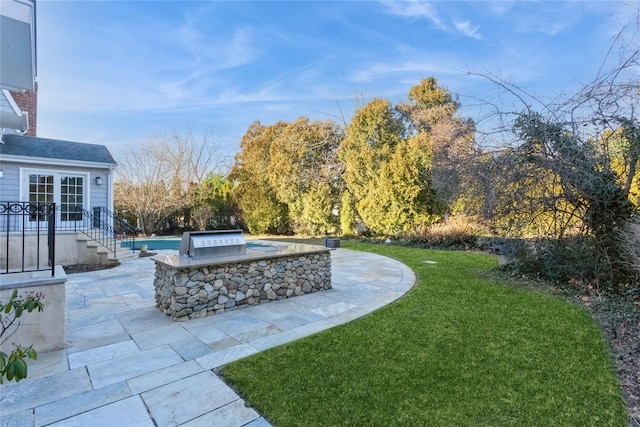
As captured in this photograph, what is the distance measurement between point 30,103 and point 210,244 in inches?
517

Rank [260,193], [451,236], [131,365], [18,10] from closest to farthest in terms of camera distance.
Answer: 1. [131,365]
2. [18,10]
3. [451,236]
4. [260,193]

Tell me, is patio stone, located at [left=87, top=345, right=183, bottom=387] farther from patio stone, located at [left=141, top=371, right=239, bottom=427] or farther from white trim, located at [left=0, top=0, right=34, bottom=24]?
white trim, located at [left=0, top=0, right=34, bottom=24]

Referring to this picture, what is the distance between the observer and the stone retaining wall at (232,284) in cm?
468

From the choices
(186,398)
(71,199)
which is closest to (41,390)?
(186,398)

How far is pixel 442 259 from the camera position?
984 centimetres

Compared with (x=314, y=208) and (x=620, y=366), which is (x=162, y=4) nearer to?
(x=620, y=366)

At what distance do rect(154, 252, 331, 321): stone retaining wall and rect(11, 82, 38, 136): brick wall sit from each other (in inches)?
477

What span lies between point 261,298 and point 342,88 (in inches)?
583

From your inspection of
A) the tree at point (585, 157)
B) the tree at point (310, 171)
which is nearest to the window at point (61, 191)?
the tree at point (310, 171)

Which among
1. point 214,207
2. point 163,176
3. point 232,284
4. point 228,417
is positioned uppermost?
point 163,176

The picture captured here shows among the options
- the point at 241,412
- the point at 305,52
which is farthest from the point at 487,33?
the point at 241,412

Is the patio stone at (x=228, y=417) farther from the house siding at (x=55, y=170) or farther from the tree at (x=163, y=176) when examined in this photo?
the tree at (x=163, y=176)

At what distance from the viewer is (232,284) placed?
515 cm

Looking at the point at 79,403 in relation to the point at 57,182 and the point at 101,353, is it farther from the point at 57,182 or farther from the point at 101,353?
the point at 57,182
